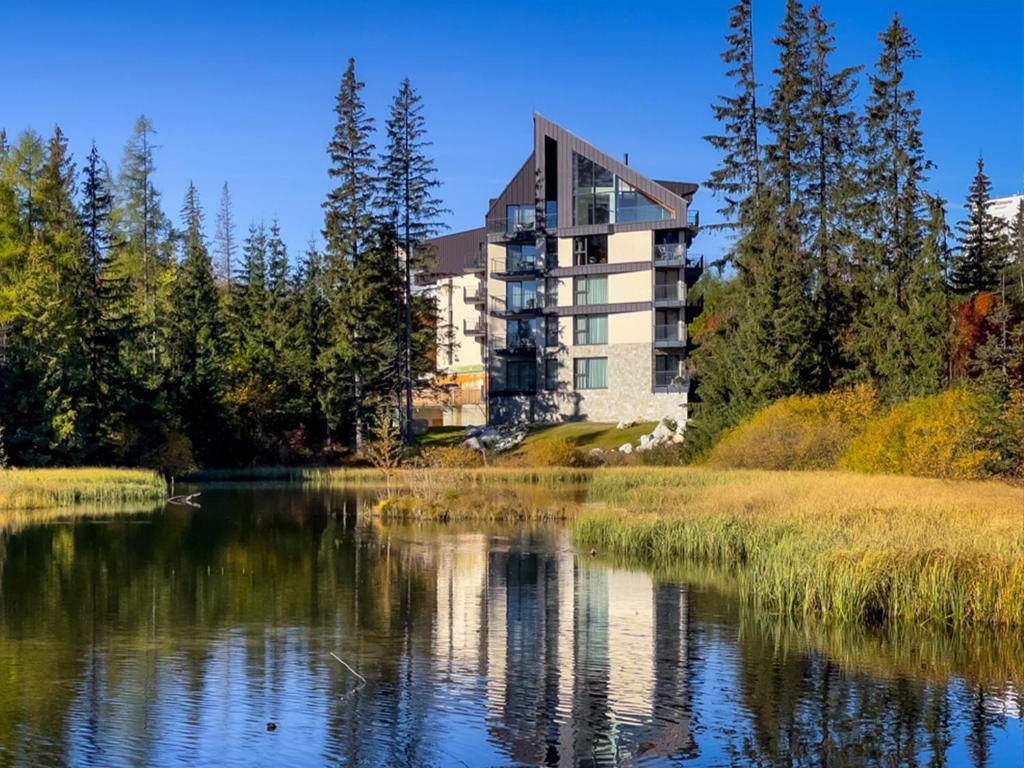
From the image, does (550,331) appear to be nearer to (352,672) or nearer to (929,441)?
(929,441)

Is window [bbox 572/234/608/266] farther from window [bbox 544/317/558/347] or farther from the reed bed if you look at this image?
the reed bed

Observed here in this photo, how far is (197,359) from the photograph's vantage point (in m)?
68.7

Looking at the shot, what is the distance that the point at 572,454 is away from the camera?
6053 centimetres

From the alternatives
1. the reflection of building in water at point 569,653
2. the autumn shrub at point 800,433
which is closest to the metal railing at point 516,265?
the autumn shrub at point 800,433

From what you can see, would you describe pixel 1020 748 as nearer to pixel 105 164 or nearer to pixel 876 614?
pixel 876 614

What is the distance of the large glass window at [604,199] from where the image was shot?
7225 centimetres

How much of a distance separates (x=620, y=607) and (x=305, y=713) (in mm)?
8627

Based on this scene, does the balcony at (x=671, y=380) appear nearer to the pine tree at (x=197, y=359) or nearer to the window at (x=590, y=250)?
the window at (x=590, y=250)

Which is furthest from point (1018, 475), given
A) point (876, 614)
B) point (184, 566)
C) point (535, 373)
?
point (535, 373)

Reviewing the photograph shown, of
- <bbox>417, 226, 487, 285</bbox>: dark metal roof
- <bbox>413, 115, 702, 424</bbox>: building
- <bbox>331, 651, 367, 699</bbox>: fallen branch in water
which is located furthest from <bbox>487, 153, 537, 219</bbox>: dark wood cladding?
<bbox>331, 651, 367, 699</bbox>: fallen branch in water

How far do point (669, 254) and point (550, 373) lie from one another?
1019 centimetres

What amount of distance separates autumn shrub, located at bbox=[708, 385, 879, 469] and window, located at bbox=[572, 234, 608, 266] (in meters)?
24.9

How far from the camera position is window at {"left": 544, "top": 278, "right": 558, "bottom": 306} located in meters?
75.2

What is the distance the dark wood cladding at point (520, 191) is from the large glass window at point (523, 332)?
6.38 meters
